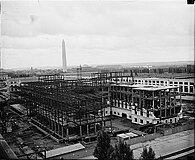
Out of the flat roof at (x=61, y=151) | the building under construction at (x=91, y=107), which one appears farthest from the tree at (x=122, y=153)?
the building under construction at (x=91, y=107)

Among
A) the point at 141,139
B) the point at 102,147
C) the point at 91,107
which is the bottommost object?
Result: the point at 141,139

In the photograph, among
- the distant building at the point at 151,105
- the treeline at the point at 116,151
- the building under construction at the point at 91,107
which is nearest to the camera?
the treeline at the point at 116,151

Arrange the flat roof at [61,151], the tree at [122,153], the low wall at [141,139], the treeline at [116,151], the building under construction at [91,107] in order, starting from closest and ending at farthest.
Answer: the treeline at [116,151], the tree at [122,153], the flat roof at [61,151], the low wall at [141,139], the building under construction at [91,107]

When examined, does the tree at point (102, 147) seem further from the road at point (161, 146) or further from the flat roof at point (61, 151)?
the flat roof at point (61, 151)

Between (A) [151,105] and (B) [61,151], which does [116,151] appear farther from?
(A) [151,105]

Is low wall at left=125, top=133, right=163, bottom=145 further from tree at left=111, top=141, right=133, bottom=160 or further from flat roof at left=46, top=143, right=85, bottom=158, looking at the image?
tree at left=111, top=141, right=133, bottom=160

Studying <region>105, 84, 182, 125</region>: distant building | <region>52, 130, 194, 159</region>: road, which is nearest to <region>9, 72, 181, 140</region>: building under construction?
<region>105, 84, 182, 125</region>: distant building

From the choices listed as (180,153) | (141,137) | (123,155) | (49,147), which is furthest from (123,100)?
(123,155)

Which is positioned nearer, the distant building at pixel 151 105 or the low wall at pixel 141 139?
the low wall at pixel 141 139

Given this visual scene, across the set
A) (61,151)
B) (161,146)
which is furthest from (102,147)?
(161,146)

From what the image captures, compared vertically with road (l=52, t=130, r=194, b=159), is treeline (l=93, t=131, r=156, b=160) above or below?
above

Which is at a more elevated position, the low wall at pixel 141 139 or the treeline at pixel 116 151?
the treeline at pixel 116 151
